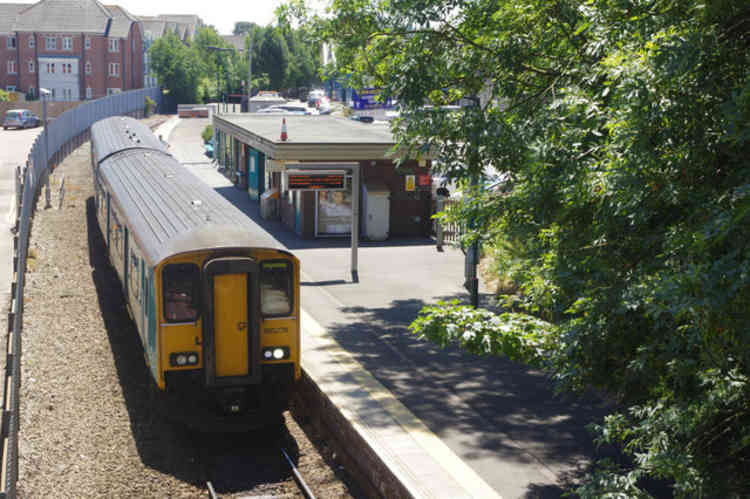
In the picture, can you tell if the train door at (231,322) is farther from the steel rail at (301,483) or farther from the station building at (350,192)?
the station building at (350,192)

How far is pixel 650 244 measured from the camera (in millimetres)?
6613

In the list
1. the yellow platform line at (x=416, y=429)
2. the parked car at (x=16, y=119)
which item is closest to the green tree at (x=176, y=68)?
the parked car at (x=16, y=119)

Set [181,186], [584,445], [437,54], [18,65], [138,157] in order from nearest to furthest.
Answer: [584,445], [437,54], [181,186], [138,157], [18,65]

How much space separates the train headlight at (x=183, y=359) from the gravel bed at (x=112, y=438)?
3.92ft

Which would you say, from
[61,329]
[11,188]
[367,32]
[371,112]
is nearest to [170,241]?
[61,329]

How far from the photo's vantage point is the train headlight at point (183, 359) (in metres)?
11.0

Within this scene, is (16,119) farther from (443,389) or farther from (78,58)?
(443,389)

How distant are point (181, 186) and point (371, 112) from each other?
61.5m

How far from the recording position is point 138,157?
64.5 feet

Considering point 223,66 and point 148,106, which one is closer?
point 148,106

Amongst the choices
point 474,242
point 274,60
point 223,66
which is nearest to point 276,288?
point 474,242

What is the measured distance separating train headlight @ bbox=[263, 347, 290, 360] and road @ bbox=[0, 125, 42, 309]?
7.31 meters

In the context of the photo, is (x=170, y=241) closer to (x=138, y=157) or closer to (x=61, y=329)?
(x=61, y=329)

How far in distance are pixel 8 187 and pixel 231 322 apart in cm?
2266
